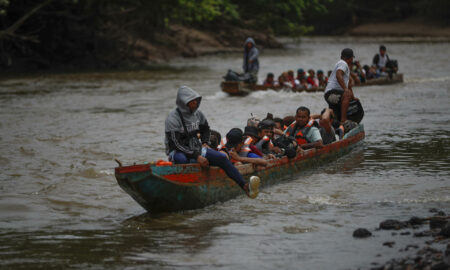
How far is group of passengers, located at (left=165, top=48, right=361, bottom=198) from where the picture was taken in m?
9.76

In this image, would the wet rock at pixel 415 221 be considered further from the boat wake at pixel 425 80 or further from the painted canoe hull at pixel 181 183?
the boat wake at pixel 425 80

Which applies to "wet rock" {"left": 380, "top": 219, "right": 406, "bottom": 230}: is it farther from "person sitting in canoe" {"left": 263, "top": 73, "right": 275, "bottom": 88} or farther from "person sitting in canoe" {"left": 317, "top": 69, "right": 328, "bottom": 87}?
"person sitting in canoe" {"left": 317, "top": 69, "right": 328, "bottom": 87}

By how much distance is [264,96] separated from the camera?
78.0 feet

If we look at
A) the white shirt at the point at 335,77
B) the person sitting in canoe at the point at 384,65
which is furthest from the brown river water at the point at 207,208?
the person sitting in canoe at the point at 384,65

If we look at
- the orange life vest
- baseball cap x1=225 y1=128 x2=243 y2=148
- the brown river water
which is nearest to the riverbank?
the brown river water

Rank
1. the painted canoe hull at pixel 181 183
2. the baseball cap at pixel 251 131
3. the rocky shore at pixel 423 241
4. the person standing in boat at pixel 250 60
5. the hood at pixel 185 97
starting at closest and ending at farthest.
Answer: the rocky shore at pixel 423 241 < the painted canoe hull at pixel 181 183 < the hood at pixel 185 97 < the baseball cap at pixel 251 131 < the person standing in boat at pixel 250 60

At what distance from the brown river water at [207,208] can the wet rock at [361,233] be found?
0.09m

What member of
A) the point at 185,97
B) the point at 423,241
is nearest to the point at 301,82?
the point at 185,97

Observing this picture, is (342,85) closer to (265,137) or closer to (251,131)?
(265,137)

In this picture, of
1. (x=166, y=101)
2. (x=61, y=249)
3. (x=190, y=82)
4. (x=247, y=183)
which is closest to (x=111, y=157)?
(x=247, y=183)

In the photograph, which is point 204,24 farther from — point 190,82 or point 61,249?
point 61,249

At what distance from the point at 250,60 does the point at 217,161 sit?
45.8 feet

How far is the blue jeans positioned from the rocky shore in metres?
1.92

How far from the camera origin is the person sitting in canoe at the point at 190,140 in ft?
31.7
